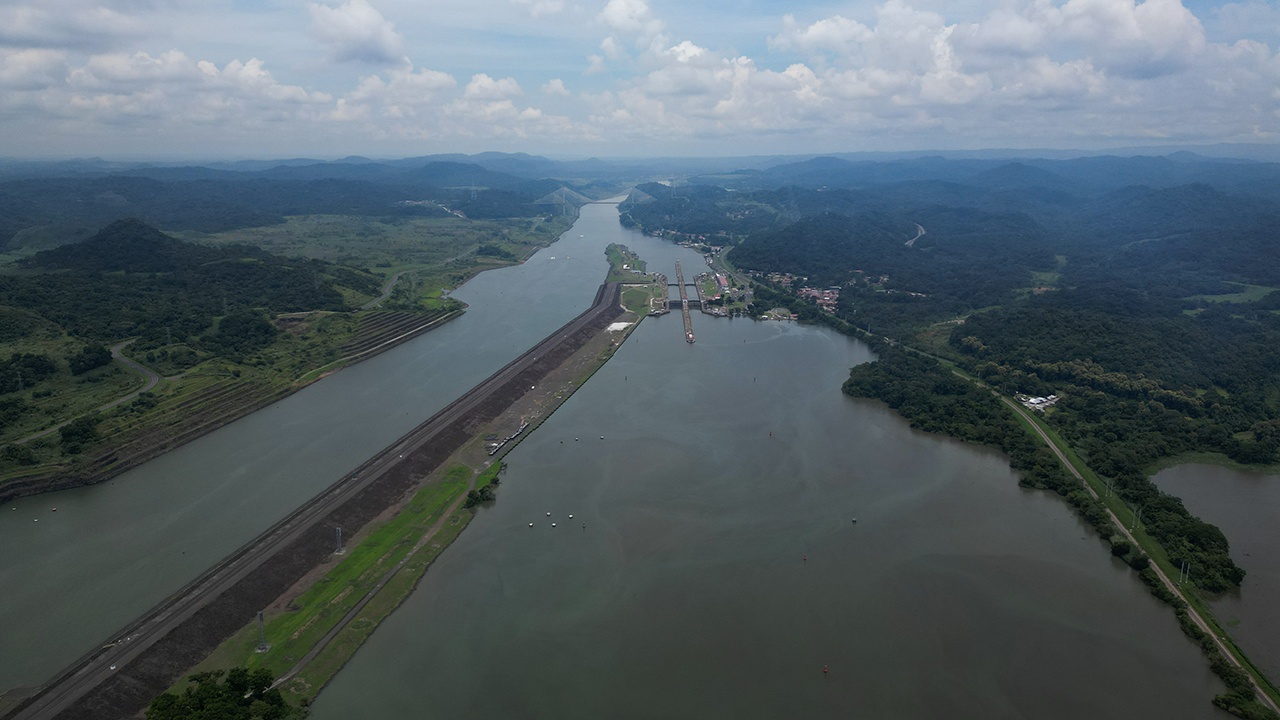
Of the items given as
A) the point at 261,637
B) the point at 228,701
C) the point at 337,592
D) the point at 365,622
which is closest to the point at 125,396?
the point at 337,592

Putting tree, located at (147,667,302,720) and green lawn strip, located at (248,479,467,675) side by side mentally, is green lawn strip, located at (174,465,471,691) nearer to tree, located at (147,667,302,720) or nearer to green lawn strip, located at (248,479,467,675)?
green lawn strip, located at (248,479,467,675)

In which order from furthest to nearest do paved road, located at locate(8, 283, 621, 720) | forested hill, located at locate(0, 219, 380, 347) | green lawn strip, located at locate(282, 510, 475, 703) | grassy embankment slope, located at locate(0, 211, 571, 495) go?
1. forested hill, located at locate(0, 219, 380, 347)
2. grassy embankment slope, located at locate(0, 211, 571, 495)
3. green lawn strip, located at locate(282, 510, 475, 703)
4. paved road, located at locate(8, 283, 621, 720)

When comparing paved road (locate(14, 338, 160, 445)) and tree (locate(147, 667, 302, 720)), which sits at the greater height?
paved road (locate(14, 338, 160, 445))

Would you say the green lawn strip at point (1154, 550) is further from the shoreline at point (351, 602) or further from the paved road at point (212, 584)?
the paved road at point (212, 584)

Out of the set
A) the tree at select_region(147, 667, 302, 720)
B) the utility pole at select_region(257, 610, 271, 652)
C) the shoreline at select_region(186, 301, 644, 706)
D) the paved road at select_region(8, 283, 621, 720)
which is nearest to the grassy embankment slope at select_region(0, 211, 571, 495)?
the paved road at select_region(8, 283, 621, 720)

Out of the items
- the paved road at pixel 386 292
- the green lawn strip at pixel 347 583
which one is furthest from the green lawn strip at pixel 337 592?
the paved road at pixel 386 292

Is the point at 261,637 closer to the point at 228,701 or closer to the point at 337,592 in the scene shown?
the point at 337,592
